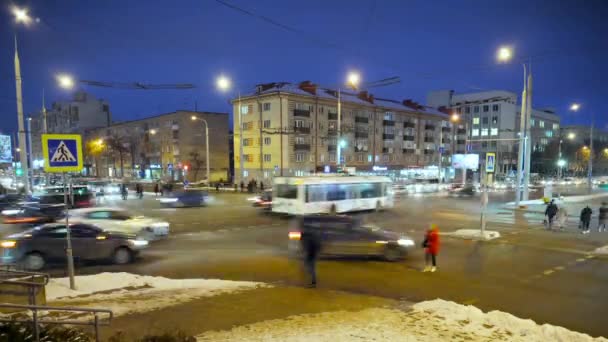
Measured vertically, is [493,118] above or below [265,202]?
above

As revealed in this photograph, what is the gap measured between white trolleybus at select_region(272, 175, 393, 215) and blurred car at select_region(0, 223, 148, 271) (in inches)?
439

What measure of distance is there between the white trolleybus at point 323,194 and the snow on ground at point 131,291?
498 inches

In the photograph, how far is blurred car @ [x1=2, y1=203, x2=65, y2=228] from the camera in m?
18.4

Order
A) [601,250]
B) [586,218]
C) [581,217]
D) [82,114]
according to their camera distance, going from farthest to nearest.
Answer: [82,114] < [581,217] < [586,218] < [601,250]

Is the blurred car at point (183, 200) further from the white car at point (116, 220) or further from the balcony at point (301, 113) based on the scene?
the balcony at point (301, 113)

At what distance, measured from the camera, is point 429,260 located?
11508 millimetres

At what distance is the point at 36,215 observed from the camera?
18.8m

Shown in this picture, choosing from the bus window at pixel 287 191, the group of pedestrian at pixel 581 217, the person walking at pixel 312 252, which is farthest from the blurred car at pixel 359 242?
the group of pedestrian at pixel 581 217

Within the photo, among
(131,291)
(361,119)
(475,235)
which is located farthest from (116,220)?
(361,119)

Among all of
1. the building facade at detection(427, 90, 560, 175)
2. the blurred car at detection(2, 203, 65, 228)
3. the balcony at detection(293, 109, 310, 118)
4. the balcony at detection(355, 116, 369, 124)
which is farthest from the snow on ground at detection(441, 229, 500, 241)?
the building facade at detection(427, 90, 560, 175)

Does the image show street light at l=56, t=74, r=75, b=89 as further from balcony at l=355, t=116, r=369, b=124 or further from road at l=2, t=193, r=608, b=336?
balcony at l=355, t=116, r=369, b=124

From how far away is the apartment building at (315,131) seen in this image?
54.6m

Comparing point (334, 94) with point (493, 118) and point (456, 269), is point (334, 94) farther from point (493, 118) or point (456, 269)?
point (493, 118)

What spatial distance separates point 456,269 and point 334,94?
5268 centimetres
